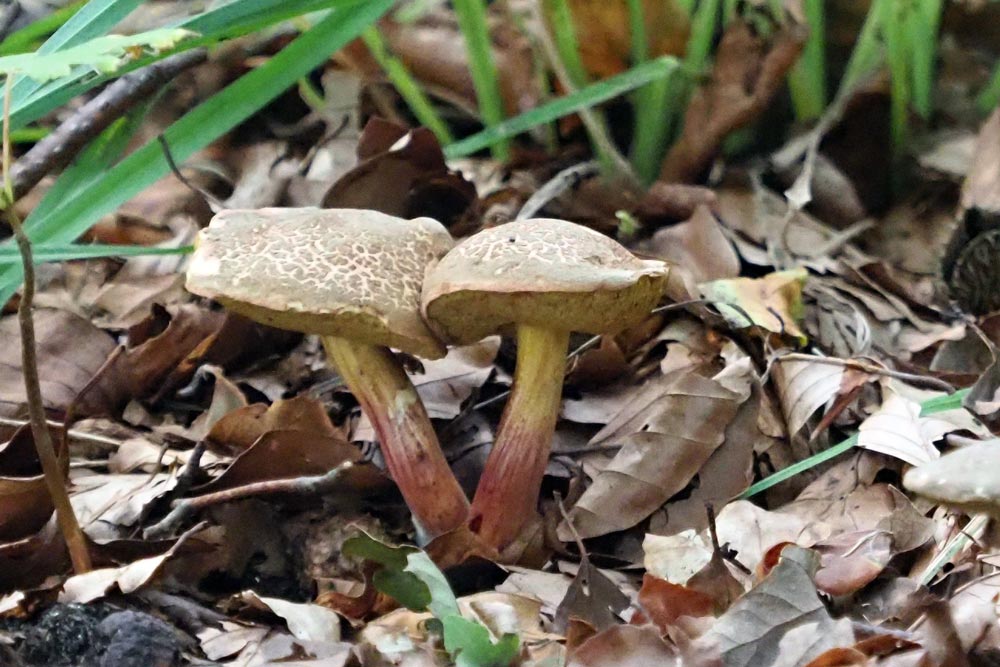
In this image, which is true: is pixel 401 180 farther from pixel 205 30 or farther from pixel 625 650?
pixel 625 650

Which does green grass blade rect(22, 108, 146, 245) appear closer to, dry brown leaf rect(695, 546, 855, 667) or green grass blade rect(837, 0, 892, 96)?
dry brown leaf rect(695, 546, 855, 667)

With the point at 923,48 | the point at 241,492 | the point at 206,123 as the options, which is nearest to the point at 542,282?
the point at 241,492

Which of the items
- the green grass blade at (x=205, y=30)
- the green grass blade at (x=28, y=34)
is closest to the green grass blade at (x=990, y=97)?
the green grass blade at (x=205, y=30)

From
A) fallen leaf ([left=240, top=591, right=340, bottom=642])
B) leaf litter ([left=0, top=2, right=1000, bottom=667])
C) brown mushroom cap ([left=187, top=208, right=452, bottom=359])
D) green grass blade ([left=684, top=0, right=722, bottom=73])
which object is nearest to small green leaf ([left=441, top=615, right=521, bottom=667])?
leaf litter ([left=0, top=2, right=1000, bottom=667])

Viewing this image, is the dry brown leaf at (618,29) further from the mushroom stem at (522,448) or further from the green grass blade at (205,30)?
the mushroom stem at (522,448)

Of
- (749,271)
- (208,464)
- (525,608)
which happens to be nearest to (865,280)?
(749,271)
